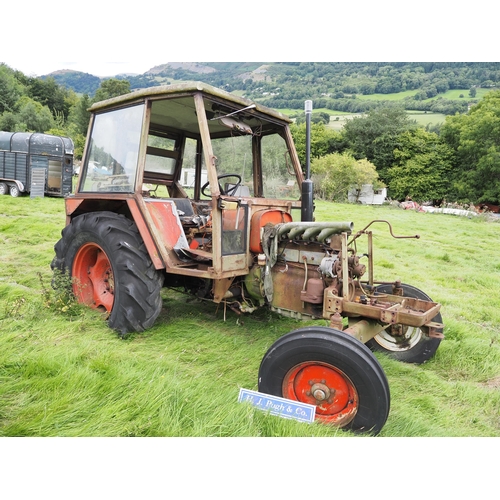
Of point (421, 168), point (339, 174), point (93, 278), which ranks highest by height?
point (421, 168)

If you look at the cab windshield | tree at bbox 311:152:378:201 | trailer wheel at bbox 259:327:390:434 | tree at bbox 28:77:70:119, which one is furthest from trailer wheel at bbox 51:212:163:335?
tree at bbox 28:77:70:119

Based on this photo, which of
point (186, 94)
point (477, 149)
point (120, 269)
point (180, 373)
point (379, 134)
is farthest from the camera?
point (379, 134)

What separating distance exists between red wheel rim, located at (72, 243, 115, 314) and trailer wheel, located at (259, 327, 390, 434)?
2122mm

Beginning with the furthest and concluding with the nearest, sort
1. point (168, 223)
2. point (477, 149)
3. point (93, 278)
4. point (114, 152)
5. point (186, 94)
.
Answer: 1. point (477, 149)
2. point (93, 278)
3. point (114, 152)
4. point (168, 223)
5. point (186, 94)

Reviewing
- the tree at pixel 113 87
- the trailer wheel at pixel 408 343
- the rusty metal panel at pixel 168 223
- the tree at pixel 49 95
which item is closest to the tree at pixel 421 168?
the tree at pixel 113 87

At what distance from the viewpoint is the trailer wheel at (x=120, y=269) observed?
3191 mm

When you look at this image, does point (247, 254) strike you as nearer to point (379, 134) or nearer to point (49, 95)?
A: point (379, 134)

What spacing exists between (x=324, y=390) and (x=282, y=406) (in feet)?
0.92

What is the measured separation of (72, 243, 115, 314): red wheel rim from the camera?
3.74 metres

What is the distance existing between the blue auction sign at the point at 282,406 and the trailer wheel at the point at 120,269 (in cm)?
138

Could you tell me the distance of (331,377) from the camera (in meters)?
2.21

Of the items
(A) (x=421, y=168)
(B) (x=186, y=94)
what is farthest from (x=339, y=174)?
(B) (x=186, y=94)

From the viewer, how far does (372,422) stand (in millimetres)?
2049

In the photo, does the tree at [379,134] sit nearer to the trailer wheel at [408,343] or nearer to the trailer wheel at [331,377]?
the trailer wheel at [408,343]
